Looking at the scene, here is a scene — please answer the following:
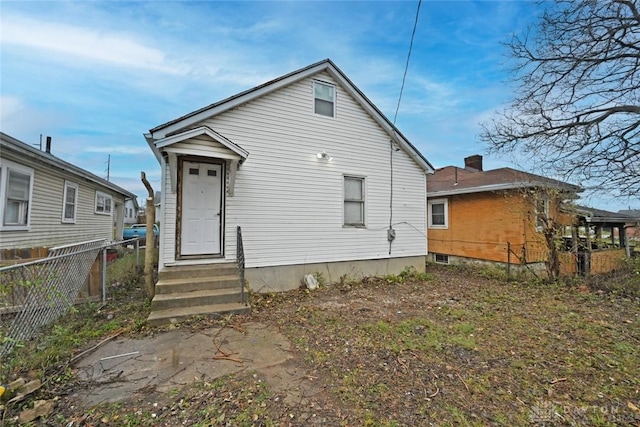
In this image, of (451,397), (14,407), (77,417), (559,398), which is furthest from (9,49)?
(559,398)

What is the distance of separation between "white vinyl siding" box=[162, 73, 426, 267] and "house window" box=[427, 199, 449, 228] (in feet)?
10.9

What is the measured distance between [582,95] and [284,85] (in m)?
10.3

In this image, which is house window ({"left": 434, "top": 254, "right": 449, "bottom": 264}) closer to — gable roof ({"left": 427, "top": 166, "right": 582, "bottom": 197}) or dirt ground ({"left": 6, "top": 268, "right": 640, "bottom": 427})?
gable roof ({"left": 427, "top": 166, "right": 582, "bottom": 197})

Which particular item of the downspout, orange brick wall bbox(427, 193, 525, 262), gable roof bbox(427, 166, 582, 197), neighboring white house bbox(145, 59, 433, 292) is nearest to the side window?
neighboring white house bbox(145, 59, 433, 292)

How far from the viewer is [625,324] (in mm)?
4836

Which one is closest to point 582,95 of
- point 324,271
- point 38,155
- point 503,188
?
point 503,188

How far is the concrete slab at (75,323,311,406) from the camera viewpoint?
297cm

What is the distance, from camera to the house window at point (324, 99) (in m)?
7.83

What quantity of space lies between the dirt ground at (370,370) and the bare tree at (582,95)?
234 inches

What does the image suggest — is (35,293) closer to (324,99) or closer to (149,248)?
(149,248)

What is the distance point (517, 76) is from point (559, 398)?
456 inches

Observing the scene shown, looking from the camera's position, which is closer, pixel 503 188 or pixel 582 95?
pixel 503 188

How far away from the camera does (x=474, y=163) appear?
52.0ft

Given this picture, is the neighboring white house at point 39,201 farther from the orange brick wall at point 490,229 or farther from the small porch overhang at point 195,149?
the orange brick wall at point 490,229
